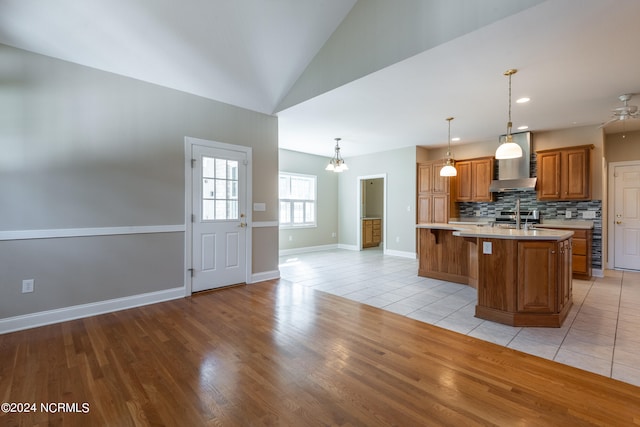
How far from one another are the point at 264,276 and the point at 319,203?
373 centimetres

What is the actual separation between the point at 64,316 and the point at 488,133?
24.0ft

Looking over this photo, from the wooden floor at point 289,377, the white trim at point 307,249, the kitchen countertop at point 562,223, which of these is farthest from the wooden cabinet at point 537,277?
the white trim at point 307,249

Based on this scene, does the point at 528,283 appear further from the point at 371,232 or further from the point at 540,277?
the point at 371,232

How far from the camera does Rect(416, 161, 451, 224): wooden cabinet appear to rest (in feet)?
21.2

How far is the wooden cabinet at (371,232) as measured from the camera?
8391mm

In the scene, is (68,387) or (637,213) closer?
(68,387)

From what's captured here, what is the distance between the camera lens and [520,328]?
2.91m

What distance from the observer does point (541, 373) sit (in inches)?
82.4

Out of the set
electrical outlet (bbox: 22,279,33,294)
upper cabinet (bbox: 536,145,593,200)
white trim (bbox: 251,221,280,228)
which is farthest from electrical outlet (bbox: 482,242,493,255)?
electrical outlet (bbox: 22,279,33,294)

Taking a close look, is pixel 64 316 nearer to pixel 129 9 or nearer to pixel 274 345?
pixel 274 345

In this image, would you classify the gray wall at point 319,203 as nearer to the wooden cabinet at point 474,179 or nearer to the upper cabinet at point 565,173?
the wooden cabinet at point 474,179

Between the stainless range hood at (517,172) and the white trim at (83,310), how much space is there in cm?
619

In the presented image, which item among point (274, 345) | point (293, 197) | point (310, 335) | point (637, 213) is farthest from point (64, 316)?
point (637, 213)

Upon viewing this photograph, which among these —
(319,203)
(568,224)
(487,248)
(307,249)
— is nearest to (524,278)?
(487,248)
